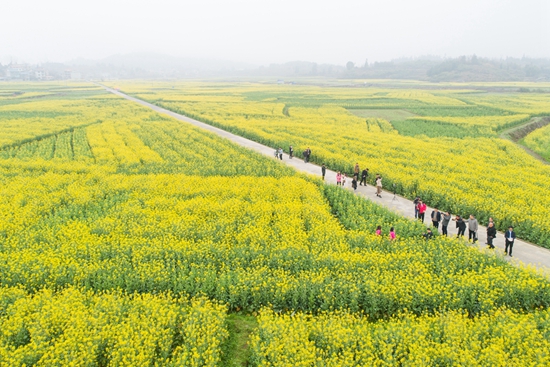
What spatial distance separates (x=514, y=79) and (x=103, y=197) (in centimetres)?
20222

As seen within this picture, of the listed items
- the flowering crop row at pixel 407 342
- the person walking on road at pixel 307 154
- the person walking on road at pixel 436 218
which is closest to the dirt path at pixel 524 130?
the person walking on road at pixel 307 154

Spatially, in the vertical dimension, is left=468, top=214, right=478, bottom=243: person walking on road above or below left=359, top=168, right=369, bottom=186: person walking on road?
below

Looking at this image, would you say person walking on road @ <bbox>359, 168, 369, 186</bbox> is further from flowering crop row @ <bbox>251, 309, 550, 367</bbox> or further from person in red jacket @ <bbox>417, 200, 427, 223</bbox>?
flowering crop row @ <bbox>251, 309, 550, 367</bbox>

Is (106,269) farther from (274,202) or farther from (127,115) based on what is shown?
(127,115)

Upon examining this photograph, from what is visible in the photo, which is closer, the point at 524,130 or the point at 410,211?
the point at 410,211

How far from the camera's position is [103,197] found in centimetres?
2042

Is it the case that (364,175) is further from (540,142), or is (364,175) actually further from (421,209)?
(540,142)

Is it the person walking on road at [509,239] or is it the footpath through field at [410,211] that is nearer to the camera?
the person walking on road at [509,239]

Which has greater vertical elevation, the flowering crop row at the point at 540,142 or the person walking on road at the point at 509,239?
the flowering crop row at the point at 540,142

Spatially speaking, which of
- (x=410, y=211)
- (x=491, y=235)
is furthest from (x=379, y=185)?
(x=491, y=235)

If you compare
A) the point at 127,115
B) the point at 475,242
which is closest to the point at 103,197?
the point at 475,242

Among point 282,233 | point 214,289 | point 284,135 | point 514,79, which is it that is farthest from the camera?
point 514,79

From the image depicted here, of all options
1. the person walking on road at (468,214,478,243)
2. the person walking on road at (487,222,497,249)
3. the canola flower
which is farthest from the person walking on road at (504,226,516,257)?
the canola flower

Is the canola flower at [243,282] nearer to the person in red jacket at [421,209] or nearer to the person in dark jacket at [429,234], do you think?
the person in dark jacket at [429,234]
